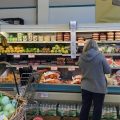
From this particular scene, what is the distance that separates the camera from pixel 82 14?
31.9ft

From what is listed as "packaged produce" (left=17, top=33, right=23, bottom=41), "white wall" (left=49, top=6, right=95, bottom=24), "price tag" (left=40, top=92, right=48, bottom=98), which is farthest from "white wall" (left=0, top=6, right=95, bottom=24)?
"price tag" (left=40, top=92, right=48, bottom=98)

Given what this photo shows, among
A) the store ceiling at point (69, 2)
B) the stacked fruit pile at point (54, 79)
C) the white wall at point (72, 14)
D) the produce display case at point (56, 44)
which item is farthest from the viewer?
the store ceiling at point (69, 2)

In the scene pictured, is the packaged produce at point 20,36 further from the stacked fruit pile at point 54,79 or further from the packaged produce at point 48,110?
the packaged produce at point 48,110

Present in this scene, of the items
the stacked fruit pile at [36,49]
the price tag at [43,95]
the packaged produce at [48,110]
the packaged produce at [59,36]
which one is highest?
the packaged produce at [59,36]

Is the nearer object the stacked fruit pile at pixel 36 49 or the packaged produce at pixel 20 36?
the stacked fruit pile at pixel 36 49

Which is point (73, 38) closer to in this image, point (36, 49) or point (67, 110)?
point (36, 49)

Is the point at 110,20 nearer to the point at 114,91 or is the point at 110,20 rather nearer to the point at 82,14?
the point at 114,91

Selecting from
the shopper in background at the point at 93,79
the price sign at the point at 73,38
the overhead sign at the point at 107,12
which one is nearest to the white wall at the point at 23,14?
the overhead sign at the point at 107,12

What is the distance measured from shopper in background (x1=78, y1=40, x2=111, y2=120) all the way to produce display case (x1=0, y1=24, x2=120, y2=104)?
1129 millimetres

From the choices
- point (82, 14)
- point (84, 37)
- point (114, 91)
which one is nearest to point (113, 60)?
point (84, 37)

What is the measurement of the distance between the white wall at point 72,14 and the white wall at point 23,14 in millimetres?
614

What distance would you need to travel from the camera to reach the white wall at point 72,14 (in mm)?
9664

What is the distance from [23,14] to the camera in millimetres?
10188

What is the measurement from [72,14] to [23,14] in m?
1.59
